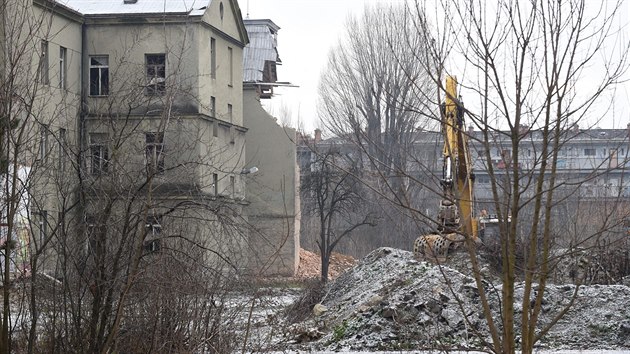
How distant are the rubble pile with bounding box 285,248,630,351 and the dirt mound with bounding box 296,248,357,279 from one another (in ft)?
94.0

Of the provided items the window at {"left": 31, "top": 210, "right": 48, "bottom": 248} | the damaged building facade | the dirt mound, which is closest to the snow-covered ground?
the damaged building facade

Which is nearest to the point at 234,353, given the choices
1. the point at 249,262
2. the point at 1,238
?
the point at 249,262

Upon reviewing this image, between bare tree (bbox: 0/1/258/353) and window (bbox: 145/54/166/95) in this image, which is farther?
window (bbox: 145/54/166/95)

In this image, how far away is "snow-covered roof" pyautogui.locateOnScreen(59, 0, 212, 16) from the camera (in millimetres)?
44625

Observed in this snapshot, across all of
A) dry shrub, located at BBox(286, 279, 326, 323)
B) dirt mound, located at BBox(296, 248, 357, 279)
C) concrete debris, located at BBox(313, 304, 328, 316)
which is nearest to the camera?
dry shrub, located at BBox(286, 279, 326, 323)

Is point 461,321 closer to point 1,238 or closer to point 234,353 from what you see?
point 234,353

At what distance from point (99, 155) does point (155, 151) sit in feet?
2.68

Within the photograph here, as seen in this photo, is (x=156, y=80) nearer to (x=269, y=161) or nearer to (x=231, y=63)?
(x=231, y=63)

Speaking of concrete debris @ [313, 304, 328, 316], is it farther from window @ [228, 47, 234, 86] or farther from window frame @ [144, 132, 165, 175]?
window @ [228, 47, 234, 86]

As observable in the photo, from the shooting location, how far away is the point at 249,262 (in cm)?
1289

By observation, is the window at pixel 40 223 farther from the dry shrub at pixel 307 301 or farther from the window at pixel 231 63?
the window at pixel 231 63

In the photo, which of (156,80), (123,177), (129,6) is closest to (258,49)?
(129,6)

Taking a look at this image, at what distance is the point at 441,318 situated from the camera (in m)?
21.5

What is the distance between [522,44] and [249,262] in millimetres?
6494
